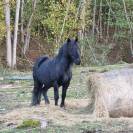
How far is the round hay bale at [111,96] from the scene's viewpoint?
10.6 metres

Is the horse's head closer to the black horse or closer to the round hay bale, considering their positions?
the black horse

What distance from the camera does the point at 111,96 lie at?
35.2 feet

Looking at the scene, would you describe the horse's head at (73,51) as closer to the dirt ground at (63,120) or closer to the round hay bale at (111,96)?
the round hay bale at (111,96)

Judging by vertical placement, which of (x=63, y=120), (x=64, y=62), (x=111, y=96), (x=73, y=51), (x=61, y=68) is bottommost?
(x=63, y=120)

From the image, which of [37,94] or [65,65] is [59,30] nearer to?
Answer: [37,94]

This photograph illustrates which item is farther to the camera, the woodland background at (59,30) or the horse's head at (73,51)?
the woodland background at (59,30)

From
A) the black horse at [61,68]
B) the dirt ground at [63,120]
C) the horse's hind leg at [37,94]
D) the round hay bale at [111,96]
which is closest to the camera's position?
the dirt ground at [63,120]

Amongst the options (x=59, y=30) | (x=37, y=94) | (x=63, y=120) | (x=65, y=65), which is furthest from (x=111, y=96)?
(x=59, y=30)

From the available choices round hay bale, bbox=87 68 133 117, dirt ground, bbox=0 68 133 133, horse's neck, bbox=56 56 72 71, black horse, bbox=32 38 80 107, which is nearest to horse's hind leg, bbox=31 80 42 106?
black horse, bbox=32 38 80 107

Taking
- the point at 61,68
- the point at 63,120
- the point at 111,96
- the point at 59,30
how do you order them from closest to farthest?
the point at 63,120 → the point at 111,96 → the point at 61,68 → the point at 59,30

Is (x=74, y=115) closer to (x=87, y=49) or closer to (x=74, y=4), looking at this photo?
(x=87, y=49)

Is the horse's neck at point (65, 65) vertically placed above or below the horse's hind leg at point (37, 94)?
above

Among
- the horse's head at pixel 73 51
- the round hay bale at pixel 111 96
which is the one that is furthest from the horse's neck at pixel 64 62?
the round hay bale at pixel 111 96

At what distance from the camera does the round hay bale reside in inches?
419
